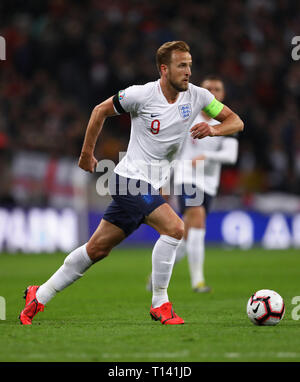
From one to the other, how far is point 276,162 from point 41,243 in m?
6.28

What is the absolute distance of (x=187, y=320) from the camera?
6.59m

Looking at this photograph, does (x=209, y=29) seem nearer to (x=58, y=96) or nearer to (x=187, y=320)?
(x=58, y=96)

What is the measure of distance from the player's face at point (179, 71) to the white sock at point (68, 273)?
1.50m

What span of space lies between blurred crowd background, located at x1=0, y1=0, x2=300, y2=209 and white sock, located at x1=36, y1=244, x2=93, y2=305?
9900 millimetres

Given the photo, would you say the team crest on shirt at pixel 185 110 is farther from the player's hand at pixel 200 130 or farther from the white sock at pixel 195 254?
the white sock at pixel 195 254

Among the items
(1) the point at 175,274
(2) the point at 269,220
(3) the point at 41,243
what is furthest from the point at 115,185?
(2) the point at 269,220

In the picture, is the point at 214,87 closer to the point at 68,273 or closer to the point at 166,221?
the point at 166,221

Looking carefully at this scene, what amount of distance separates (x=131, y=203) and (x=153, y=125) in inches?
25.8

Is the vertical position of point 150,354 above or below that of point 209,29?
below

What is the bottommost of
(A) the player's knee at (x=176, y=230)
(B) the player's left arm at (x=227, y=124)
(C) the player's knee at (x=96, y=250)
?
(C) the player's knee at (x=96, y=250)

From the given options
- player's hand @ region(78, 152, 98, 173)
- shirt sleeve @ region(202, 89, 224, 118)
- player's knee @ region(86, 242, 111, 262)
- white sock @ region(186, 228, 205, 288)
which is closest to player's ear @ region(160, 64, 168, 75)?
shirt sleeve @ region(202, 89, 224, 118)

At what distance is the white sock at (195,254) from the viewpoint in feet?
31.6

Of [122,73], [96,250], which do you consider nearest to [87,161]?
[96,250]

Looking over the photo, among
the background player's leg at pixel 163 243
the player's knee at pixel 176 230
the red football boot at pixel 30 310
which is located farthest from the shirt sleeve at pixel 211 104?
the red football boot at pixel 30 310
